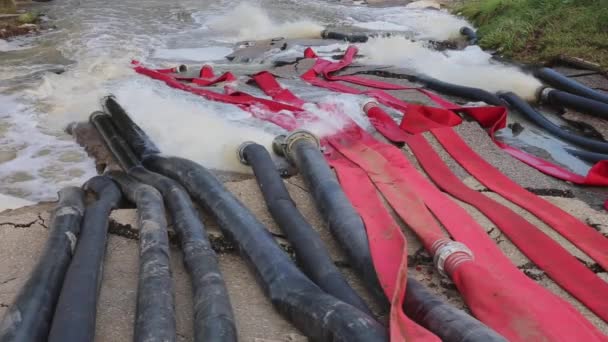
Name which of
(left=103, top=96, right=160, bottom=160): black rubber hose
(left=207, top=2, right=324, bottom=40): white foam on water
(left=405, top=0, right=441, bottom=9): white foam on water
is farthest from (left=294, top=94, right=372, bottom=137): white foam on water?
(left=405, top=0, right=441, bottom=9): white foam on water

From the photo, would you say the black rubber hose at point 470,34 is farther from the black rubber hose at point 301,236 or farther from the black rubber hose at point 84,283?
the black rubber hose at point 84,283

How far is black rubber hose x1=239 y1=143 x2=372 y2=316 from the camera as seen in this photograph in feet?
7.31

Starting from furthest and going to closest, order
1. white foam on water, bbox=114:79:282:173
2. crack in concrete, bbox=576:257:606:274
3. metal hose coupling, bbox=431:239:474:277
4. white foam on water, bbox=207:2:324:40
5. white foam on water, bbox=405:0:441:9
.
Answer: white foam on water, bbox=405:0:441:9, white foam on water, bbox=207:2:324:40, white foam on water, bbox=114:79:282:173, crack in concrete, bbox=576:257:606:274, metal hose coupling, bbox=431:239:474:277

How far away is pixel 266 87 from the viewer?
6129mm

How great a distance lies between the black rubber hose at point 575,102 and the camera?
4875 mm

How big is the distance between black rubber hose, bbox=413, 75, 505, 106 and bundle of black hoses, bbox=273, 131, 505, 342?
98.8 inches

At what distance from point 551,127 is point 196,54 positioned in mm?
6382

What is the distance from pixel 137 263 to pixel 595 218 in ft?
8.63

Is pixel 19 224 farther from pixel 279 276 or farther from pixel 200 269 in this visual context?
pixel 279 276

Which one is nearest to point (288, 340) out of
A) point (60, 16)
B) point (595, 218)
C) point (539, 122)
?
point (595, 218)

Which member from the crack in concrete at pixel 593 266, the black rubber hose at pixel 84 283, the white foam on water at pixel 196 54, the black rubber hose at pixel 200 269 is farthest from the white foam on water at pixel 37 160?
the white foam on water at pixel 196 54

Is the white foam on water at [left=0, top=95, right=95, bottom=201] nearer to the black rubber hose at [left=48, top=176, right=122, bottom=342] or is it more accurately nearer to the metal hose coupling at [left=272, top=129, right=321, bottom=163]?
the black rubber hose at [left=48, top=176, right=122, bottom=342]

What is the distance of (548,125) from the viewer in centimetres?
482

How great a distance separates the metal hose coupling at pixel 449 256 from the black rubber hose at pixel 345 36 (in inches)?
299
